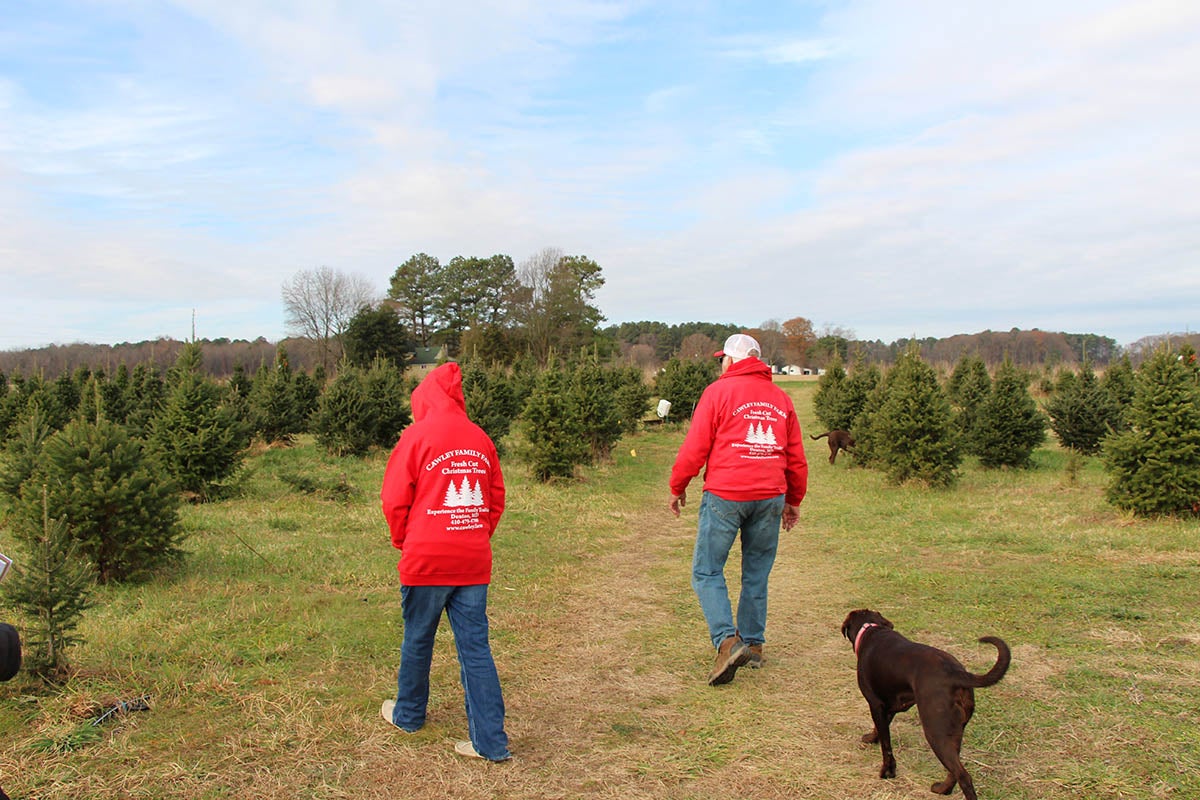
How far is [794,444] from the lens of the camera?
479 cm

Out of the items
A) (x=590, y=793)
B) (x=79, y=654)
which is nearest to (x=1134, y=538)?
(x=590, y=793)

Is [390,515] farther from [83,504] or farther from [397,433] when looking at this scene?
[397,433]

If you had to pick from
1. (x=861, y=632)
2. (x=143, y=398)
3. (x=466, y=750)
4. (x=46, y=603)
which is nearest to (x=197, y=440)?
(x=46, y=603)

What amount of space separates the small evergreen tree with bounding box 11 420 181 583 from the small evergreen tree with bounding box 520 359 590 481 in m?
6.85

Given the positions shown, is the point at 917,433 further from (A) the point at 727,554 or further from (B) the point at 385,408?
(B) the point at 385,408

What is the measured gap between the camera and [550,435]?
13.1 m

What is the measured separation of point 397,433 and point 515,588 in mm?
11873

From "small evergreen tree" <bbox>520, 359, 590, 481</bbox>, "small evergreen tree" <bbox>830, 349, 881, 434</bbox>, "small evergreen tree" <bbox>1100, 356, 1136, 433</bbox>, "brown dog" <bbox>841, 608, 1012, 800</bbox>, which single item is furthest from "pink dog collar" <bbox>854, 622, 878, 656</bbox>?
"small evergreen tree" <bbox>1100, 356, 1136, 433</bbox>

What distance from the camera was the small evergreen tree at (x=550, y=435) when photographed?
1308 cm

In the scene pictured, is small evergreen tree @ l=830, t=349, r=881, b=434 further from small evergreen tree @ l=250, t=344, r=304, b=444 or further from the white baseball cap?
the white baseball cap

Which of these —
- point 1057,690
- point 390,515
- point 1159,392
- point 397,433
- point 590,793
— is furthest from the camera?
point 397,433

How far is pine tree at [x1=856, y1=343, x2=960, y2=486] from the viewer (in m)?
12.5

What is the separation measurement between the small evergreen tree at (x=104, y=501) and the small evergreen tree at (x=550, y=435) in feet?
22.5

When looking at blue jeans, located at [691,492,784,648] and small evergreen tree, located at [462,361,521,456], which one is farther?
small evergreen tree, located at [462,361,521,456]
